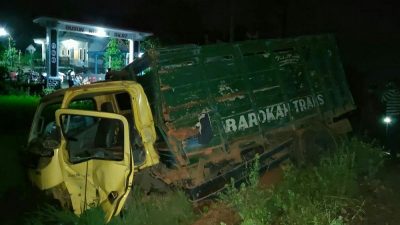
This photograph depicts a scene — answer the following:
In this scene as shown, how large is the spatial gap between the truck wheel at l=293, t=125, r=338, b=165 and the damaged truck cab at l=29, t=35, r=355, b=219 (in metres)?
0.02

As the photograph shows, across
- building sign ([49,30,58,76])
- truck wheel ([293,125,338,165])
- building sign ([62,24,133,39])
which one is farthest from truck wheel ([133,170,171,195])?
building sign ([62,24,133,39])

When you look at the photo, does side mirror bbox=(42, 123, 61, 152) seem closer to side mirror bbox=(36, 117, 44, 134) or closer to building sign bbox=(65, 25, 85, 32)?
side mirror bbox=(36, 117, 44, 134)

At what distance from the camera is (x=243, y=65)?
727cm

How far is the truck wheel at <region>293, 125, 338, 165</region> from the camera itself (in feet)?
25.3

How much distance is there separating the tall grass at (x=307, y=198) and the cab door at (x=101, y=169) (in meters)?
1.21

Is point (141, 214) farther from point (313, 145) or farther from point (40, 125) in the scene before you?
point (313, 145)

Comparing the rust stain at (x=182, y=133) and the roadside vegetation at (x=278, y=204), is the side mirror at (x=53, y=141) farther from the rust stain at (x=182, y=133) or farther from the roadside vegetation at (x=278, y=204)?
the rust stain at (x=182, y=133)

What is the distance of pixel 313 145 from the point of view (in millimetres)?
7863

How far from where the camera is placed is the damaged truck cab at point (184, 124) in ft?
18.9

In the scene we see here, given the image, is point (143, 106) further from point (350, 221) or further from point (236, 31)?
point (236, 31)

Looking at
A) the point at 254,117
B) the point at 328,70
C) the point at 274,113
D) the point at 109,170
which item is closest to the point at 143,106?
the point at 109,170

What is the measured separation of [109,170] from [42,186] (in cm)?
Result: 95

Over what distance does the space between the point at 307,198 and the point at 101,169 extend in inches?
92.7

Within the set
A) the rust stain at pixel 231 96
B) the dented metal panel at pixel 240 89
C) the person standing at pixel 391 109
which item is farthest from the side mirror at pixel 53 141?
the person standing at pixel 391 109
